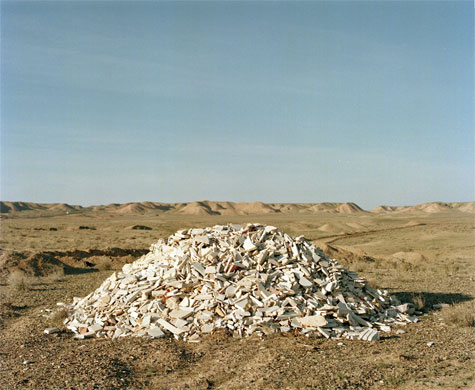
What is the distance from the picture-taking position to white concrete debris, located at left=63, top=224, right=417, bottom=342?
27.8 ft

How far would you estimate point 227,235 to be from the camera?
11164 millimetres

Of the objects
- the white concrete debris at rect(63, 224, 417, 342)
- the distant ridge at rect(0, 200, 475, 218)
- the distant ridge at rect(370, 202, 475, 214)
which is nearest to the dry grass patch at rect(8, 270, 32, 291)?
the white concrete debris at rect(63, 224, 417, 342)

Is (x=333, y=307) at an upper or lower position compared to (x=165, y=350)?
upper

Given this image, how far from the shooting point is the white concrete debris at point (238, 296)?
8.46 meters

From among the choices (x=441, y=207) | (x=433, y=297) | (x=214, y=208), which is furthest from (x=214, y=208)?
(x=433, y=297)

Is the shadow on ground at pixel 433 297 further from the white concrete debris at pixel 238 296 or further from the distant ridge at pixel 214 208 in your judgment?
the distant ridge at pixel 214 208

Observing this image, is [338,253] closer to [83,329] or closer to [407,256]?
[407,256]

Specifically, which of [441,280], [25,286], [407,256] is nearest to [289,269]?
[441,280]

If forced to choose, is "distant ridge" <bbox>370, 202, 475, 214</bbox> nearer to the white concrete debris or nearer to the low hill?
the low hill

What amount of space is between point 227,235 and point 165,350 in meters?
4.15

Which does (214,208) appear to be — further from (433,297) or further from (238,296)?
(238,296)

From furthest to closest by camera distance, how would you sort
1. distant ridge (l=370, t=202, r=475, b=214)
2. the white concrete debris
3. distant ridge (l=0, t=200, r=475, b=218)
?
1. distant ridge (l=370, t=202, r=475, b=214)
2. distant ridge (l=0, t=200, r=475, b=218)
3. the white concrete debris

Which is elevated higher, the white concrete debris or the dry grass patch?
the white concrete debris

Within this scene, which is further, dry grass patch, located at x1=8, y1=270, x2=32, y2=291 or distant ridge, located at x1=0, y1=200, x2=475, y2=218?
distant ridge, located at x1=0, y1=200, x2=475, y2=218
